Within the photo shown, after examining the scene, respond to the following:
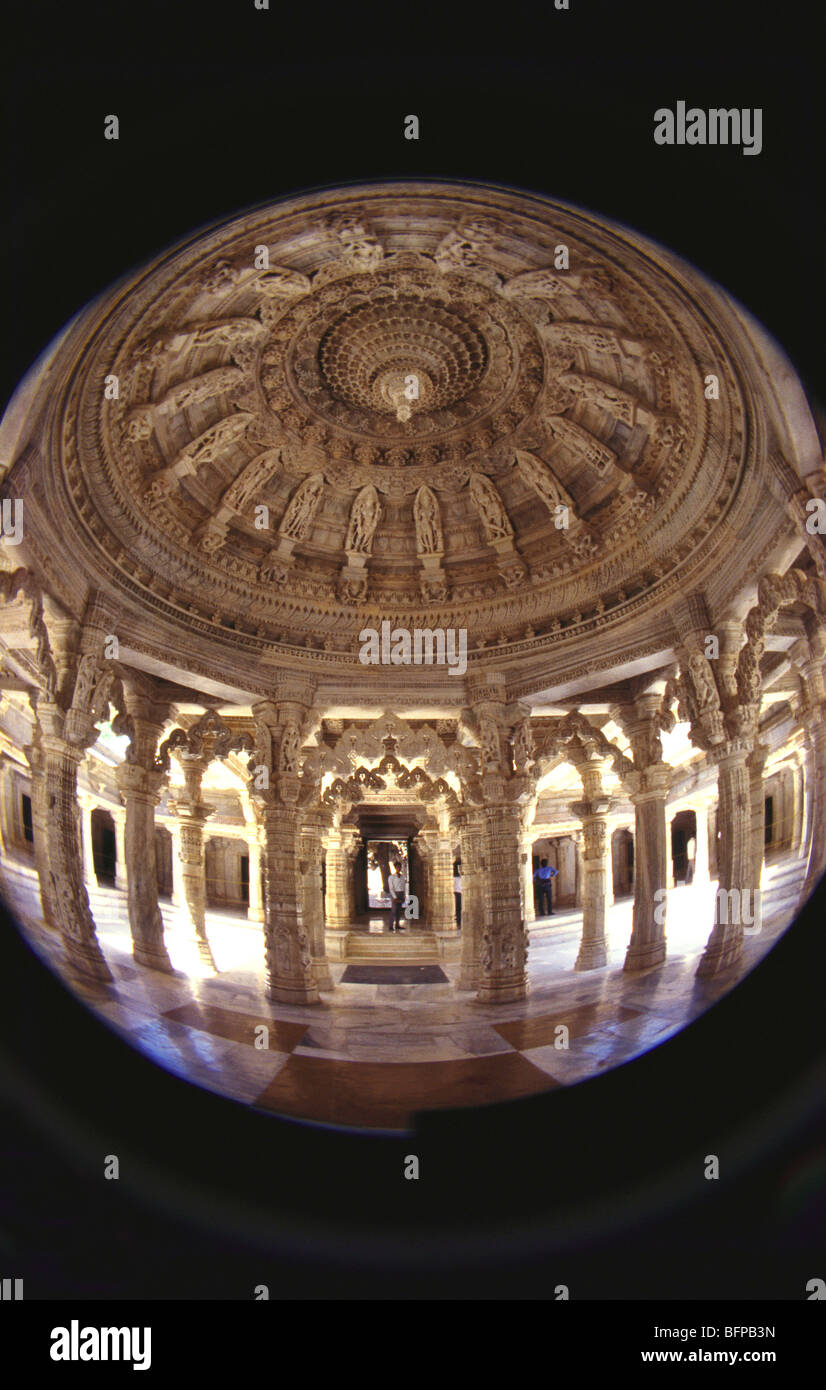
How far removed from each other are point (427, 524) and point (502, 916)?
11.9 ft

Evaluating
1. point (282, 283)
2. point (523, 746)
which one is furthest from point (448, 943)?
point (282, 283)

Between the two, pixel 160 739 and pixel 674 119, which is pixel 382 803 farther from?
pixel 674 119

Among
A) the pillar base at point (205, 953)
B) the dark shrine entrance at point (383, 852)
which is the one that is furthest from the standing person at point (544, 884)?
the pillar base at point (205, 953)

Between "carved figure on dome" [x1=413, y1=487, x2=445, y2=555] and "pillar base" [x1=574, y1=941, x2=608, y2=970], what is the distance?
148 inches

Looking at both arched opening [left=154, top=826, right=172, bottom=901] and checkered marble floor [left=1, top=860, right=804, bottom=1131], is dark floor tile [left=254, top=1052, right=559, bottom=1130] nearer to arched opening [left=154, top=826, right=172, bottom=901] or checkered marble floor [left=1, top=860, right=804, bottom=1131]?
checkered marble floor [left=1, top=860, right=804, bottom=1131]

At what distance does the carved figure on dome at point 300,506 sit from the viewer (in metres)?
6.79

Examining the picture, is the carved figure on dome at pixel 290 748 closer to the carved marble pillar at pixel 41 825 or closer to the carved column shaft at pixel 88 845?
the carved column shaft at pixel 88 845

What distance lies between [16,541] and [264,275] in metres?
2.30

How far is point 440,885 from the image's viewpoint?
23.0 ft

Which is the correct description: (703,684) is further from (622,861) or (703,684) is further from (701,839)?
(622,861)

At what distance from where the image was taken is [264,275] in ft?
15.7

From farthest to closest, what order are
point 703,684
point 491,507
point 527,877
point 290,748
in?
point 491,507 → point 290,748 → point 527,877 → point 703,684

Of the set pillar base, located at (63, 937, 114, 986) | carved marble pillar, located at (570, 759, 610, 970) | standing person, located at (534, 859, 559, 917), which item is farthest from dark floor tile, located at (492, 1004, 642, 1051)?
pillar base, located at (63, 937, 114, 986)

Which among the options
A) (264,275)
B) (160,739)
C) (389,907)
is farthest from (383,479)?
(389,907)
